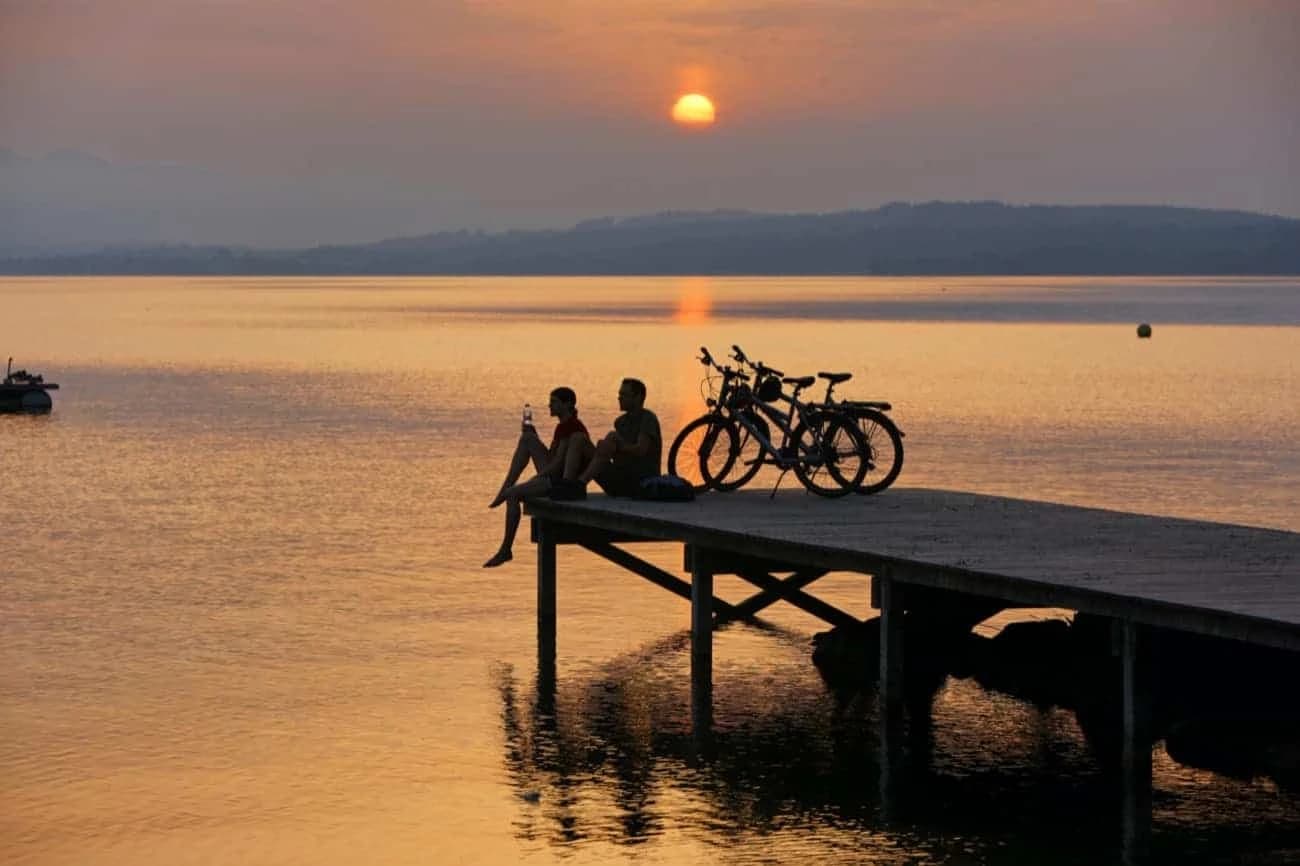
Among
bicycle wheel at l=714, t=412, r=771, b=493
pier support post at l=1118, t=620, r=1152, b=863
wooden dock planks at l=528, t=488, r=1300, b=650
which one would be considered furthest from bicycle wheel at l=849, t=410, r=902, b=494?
pier support post at l=1118, t=620, r=1152, b=863

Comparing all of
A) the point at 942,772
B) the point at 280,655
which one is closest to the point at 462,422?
the point at 280,655

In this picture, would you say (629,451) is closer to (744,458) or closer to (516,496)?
(516,496)

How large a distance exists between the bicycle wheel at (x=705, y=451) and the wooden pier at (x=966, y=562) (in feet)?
1.04

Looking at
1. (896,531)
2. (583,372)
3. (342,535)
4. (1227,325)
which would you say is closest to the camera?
(896,531)

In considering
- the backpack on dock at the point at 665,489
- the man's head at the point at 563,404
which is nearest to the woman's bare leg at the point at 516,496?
the man's head at the point at 563,404

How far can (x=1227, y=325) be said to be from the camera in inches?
6314

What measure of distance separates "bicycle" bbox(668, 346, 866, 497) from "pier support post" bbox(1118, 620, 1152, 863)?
673cm

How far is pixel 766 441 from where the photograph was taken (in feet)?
78.8

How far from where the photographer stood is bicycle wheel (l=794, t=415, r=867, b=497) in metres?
24.0

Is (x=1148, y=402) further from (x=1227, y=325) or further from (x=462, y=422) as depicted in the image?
(x=1227, y=325)

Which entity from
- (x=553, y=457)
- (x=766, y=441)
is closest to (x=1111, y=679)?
(x=766, y=441)

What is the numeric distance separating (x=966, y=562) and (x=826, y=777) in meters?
2.24

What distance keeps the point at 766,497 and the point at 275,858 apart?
9.40 metres

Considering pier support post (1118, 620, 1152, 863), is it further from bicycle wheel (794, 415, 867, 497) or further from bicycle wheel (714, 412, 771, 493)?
bicycle wheel (714, 412, 771, 493)
